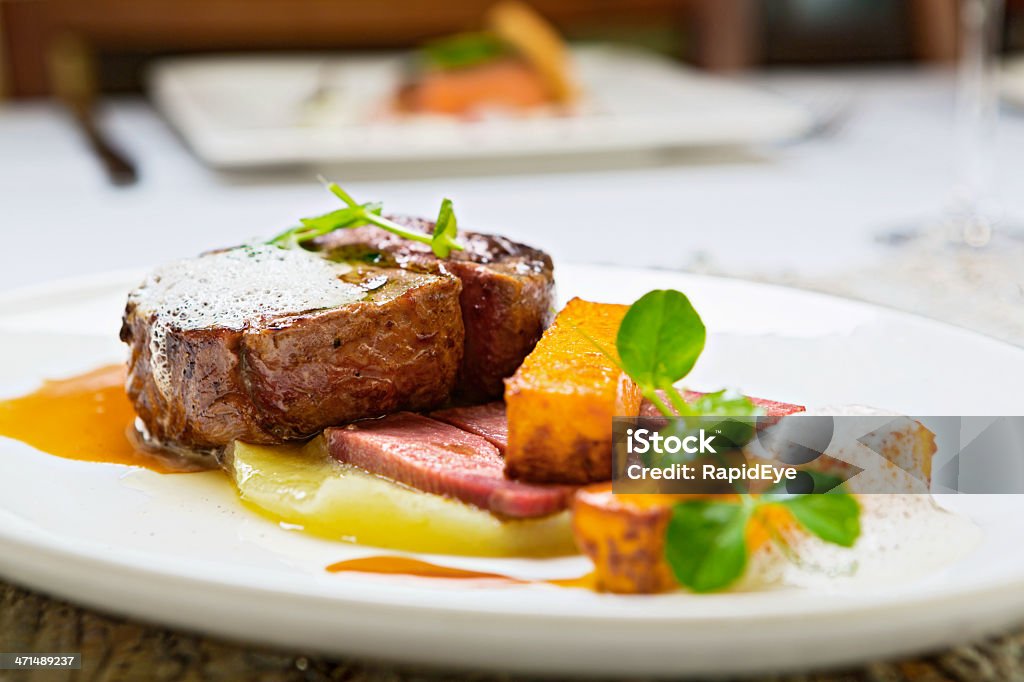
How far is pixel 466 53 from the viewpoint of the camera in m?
3.69

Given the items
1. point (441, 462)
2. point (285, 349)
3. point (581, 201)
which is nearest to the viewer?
point (441, 462)

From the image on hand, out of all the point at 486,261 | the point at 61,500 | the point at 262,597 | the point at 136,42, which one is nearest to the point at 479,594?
the point at 262,597

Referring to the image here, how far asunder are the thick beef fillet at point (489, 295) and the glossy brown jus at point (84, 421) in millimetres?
346

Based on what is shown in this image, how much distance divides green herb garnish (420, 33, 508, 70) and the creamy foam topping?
2280 millimetres

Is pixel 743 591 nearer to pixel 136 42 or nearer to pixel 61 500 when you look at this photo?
pixel 61 500

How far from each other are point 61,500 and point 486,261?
1.95 feet

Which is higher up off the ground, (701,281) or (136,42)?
(136,42)

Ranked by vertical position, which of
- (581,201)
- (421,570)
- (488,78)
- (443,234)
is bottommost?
(421,570)

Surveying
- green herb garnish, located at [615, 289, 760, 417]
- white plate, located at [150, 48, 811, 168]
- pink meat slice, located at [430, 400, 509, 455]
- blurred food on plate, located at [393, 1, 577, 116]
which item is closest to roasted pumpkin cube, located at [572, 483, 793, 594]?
green herb garnish, located at [615, 289, 760, 417]

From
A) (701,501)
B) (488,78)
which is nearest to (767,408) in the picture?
(701,501)

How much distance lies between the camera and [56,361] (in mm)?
1630

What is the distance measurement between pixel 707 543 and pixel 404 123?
8.91 ft

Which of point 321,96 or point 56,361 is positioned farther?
point 321,96

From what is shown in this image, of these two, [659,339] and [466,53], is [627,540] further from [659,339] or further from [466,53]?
[466,53]
